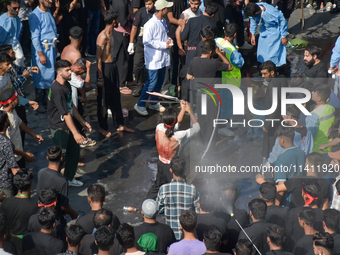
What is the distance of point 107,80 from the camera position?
26.1ft

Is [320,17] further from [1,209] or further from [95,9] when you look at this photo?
[1,209]

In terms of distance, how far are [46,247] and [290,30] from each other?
38.3 feet

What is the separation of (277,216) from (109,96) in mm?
4088

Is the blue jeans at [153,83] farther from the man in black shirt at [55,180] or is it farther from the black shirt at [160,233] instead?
the black shirt at [160,233]

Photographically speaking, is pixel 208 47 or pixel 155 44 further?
pixel 155 44

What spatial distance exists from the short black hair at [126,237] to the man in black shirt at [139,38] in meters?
5.46

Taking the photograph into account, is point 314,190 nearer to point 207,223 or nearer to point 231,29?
point 207,223

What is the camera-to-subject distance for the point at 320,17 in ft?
48.9

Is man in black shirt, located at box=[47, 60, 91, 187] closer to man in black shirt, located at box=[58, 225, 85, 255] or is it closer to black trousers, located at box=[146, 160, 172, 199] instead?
black trousers, located at box=[146, 160, 172, 199]

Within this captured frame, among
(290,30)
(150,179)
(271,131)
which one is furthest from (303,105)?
(290,30)

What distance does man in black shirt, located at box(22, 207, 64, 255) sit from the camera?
4418mm

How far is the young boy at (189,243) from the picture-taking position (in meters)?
4.48

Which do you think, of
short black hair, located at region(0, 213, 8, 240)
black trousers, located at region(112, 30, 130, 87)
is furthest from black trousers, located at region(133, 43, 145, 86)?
short black hair, located at region(0, 213, 8, 240)

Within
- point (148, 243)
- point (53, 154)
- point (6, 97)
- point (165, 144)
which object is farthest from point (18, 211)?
point (165, 144)
